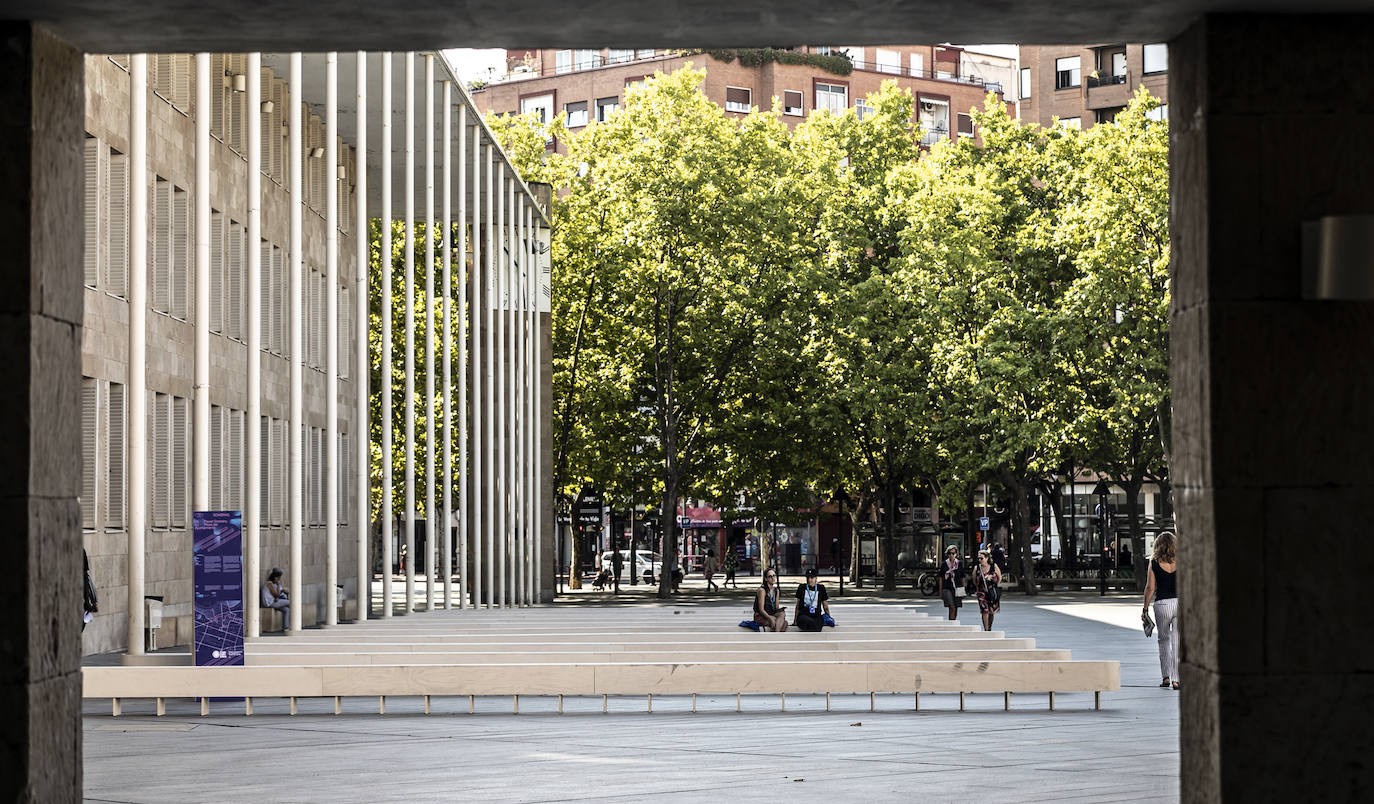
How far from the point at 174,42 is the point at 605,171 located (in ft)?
143

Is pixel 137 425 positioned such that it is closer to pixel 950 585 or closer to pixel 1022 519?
pixel 950 585

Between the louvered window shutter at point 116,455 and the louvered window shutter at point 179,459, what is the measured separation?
8.46 ft

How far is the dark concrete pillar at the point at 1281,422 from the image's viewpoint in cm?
694

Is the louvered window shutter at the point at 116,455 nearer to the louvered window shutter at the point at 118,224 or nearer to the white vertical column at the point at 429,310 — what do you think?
the louvered window shutter at the point at 118,224

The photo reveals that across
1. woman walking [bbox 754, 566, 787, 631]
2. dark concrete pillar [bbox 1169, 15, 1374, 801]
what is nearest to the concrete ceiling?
dark concrete pillar [bbox 1169, 15, 1374, 801]

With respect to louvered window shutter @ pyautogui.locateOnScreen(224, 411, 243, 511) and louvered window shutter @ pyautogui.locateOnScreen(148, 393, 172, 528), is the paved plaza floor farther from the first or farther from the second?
louvered window shutter @ pyautogui.locateOnScreen(224, 411, 243, 511)

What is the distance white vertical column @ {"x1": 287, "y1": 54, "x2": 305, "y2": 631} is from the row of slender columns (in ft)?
0.11

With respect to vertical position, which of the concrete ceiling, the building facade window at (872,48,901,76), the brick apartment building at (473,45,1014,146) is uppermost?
the building facade window at (872,48,901,76)

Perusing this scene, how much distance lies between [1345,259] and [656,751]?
26.4ft

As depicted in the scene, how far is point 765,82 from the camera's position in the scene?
301ft

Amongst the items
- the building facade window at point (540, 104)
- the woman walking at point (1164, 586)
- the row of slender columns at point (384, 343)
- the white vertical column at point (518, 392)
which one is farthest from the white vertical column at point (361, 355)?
the building facade window at point (540, 104)

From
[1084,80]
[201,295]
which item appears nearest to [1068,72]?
[1084,80]

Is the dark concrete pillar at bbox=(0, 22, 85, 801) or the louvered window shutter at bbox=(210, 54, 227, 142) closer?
the dark concrete pillar at bbox=(0, 22, 85, 801)

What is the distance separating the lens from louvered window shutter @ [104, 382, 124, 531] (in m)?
27.6
